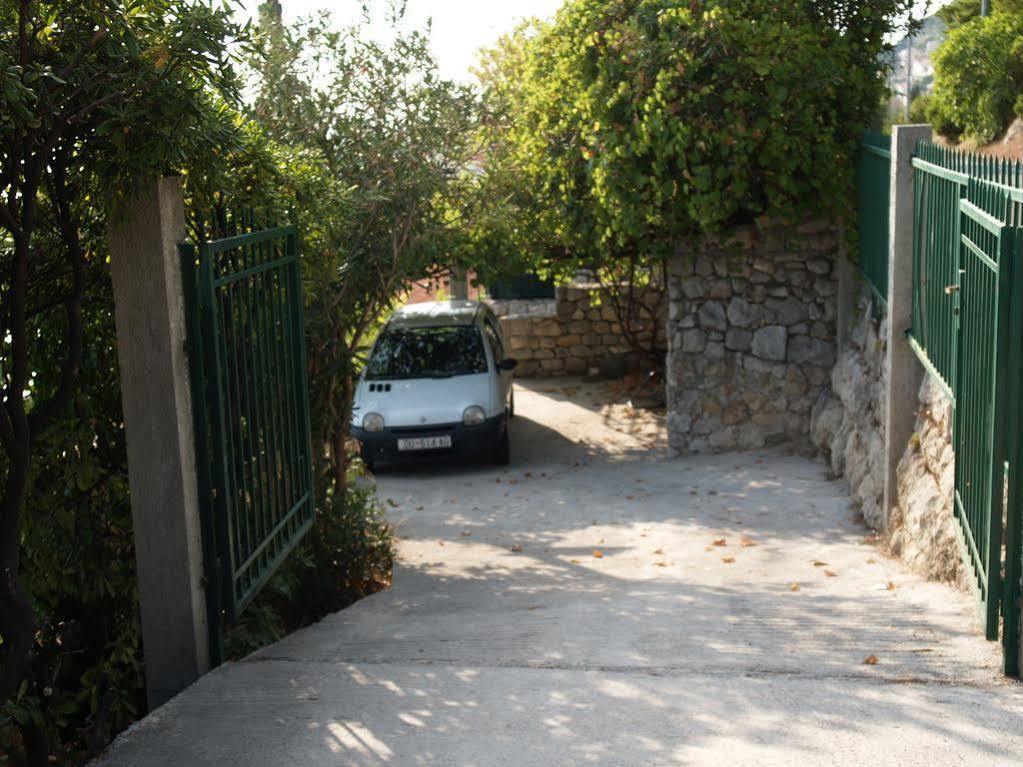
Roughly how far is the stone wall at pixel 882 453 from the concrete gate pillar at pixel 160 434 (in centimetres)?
379

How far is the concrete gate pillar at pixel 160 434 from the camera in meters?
4.71

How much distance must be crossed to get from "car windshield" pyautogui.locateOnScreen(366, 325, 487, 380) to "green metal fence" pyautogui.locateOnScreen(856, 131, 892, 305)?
433 centimetres

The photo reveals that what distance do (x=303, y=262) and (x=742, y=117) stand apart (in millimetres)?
5474

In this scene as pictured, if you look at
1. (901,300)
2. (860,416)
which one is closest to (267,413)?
(901,300)

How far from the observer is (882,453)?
27.7 feet

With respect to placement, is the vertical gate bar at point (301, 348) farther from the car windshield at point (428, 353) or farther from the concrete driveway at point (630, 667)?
the car windshield at point (428, 353)

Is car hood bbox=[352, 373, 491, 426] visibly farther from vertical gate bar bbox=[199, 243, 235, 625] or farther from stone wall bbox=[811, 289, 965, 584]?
vertical gate bar bbox=[199, 243, 235, 625]

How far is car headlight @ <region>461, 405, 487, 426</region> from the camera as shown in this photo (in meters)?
12.4

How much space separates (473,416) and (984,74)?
371 inches

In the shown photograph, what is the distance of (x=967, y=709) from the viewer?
4250mm

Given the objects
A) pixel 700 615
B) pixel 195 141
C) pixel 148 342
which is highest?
pixel 195 141

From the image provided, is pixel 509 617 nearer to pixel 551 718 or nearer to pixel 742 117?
pixel 551 718

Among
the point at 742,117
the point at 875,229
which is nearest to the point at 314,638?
the point at 875,229

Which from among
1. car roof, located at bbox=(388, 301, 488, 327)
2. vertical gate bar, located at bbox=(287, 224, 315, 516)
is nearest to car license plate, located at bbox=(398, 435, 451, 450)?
car roof, located at bbox=(388, 301, 488, 327)
